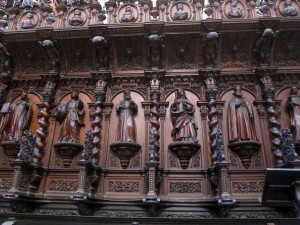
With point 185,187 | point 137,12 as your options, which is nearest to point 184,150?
point 185,187

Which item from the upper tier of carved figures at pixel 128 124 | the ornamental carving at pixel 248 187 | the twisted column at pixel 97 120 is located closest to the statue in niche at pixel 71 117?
the upper tier of carved figures at pixel 128 124

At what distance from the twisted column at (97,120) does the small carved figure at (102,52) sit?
0.51m

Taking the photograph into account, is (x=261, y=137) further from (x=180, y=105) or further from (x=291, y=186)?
(x=291, y=186)

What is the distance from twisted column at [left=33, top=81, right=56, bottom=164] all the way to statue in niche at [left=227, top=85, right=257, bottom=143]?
4.60 metres

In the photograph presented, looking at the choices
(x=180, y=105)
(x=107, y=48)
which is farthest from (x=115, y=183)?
(x=107, y=48)

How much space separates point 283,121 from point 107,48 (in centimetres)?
488

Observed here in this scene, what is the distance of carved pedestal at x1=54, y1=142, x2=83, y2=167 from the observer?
741 cm

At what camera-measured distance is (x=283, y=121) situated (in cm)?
752

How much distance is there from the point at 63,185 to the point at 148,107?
2.81 metres

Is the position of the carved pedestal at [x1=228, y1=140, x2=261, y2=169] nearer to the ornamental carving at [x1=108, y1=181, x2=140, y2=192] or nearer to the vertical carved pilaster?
the vertical carved pilaster

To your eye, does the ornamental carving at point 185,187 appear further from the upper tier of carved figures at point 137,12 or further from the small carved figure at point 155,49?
the upper tier of carved figures at point 137,12

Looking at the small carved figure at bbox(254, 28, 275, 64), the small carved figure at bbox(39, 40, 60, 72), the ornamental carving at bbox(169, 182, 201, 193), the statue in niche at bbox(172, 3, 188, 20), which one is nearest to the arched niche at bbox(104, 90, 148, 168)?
the ornamental carving at bbox(169, 182, 201, 193)

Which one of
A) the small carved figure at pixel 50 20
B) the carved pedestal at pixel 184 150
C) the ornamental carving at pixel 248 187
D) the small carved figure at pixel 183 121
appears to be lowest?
the ornamental carving at pixel 248 187

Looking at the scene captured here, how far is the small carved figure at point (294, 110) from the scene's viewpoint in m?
7.12
